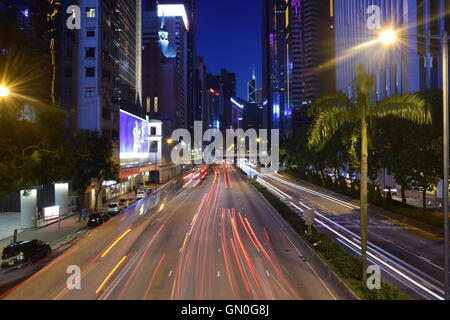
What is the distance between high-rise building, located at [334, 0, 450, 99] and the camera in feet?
183

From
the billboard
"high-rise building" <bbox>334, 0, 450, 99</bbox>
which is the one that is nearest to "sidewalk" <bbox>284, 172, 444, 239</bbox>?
"high-rise building" <bbox>334, 0, 450, 99</bbox>

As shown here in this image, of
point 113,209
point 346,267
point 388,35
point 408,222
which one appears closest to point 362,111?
point 388,35

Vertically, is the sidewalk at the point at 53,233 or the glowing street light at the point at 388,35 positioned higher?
the glowing street light at the point at 388,35

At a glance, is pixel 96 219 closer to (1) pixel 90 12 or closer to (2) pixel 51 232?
(2) pixel 51 232

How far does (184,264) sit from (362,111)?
11522mm

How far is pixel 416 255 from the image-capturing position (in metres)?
21.9

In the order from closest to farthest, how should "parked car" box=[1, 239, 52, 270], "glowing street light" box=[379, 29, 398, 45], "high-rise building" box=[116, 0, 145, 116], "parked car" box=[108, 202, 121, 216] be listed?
"glowing street light" box=[379, 29, 398, 45] < "parked car" box=[1, 239, 52, 270] < "parked car" box=[108, 202, 121, 216] < "high-rise building" box=[116, 0, 145, 116]

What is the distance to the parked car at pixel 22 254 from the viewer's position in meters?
19.6

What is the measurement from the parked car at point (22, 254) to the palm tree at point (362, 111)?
628 inches

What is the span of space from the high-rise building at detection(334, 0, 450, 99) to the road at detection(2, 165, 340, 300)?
24489 mm

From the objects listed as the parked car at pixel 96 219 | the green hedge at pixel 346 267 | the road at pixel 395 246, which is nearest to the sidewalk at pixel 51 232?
the parked car at pixel 96 219

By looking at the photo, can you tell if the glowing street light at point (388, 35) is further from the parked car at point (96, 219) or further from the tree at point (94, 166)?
the tree at point (94, 166)

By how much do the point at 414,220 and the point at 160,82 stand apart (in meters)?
117

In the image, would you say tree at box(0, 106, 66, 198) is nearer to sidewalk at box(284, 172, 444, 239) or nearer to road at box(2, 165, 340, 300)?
road at box(2, 165, 340, 300)
